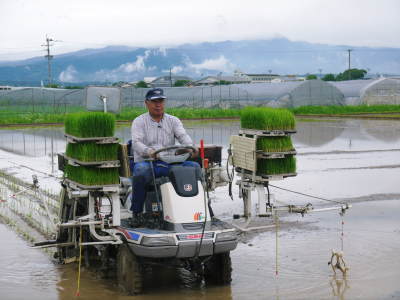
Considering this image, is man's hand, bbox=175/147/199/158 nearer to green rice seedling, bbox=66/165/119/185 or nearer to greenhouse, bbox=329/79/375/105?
green rice seedling, bbox=66/165/119/185

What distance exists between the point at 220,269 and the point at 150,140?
5.45ft

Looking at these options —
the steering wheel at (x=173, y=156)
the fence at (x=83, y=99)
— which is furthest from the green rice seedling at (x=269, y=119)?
Answer: the fence at (x=83, y=99)

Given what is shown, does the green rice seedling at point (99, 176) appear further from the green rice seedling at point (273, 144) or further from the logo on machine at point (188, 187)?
the green rice seedling at point (273, 144)

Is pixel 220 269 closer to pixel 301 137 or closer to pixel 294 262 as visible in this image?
pixel 294 262

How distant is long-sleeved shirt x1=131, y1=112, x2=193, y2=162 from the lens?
25.4ft

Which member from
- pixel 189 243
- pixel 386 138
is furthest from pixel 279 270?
pixel 386 138

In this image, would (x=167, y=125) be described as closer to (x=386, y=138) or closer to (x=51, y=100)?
(x=386, y=138)

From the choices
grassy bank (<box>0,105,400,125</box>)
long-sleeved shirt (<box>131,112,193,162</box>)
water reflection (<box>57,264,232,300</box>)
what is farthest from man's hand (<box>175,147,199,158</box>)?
grassy bank (<box>0,105,400,125</box>)

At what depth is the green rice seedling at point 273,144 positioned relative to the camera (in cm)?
771

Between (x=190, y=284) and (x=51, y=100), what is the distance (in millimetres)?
51112

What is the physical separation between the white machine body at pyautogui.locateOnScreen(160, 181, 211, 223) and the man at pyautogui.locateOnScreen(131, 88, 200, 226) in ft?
0.96

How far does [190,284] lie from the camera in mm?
7695

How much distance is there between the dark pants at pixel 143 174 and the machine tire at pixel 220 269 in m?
1.00

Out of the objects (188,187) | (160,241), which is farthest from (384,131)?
(160,241)
